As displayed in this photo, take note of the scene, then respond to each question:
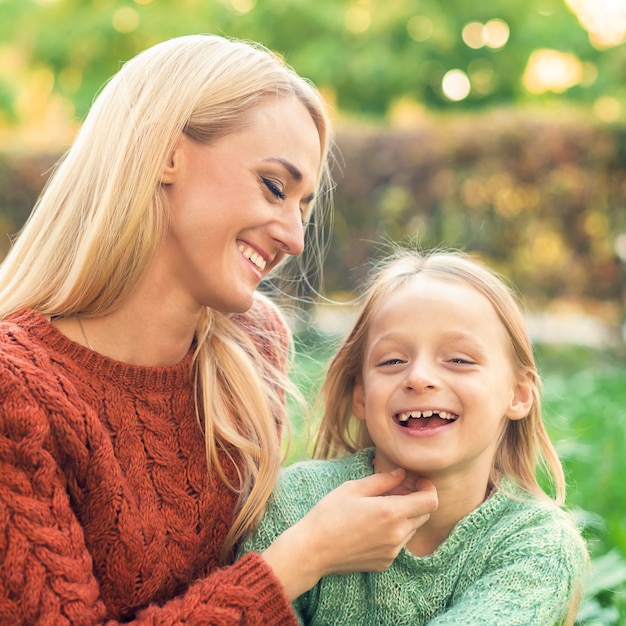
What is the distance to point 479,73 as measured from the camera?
17594 millimetres

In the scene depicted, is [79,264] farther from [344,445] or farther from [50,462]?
[344,445]

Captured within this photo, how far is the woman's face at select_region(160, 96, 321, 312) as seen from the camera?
7.47 ft

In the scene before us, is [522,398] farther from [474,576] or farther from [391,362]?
[474,576]

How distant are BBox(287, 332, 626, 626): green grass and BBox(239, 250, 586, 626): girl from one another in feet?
1.40

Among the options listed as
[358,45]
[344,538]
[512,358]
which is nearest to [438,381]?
[512,358]

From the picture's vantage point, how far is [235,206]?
227cm

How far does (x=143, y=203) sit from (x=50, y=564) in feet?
2.93

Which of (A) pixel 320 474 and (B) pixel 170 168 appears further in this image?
(A) pixel 320 474

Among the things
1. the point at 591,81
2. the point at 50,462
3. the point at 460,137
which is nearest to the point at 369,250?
the point at 460,137

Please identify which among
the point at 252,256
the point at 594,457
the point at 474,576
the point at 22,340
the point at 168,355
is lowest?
the point at 594,457

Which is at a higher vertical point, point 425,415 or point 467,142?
point 467,142

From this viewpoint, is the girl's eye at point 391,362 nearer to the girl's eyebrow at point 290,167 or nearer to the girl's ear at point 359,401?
the girl's ear at point 359,401

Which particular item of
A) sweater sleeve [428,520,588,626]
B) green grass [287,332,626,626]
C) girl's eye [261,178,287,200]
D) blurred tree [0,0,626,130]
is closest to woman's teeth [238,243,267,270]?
girl's eye [261,178,287,200]

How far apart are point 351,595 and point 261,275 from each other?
87 centimetres
